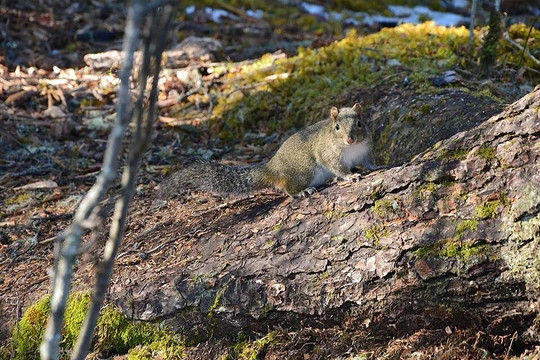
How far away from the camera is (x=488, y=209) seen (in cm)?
261

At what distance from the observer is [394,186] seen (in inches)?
113

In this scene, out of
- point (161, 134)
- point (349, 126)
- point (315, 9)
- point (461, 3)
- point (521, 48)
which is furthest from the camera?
point (461, 3)

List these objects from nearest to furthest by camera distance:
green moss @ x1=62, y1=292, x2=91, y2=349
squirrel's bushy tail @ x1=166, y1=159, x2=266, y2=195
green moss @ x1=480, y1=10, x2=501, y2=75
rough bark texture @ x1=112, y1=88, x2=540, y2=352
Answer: rough bark texture @ x1=112, y1=88, x2=540, y2=352 → green moss @ x1=62, y1=292, x2=91, y2=349 → squirrel's bushy tail @ x1=166, y1=159, x2=266, y2=195 → green moss @ x1=480, y1=10, x2=501, y2=75

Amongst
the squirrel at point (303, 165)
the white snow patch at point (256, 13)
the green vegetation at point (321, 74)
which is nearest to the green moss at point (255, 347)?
the squirrel at point (303, 165)

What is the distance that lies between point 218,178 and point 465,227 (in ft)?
5.76

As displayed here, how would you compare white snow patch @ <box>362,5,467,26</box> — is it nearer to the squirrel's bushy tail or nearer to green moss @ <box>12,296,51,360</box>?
the squirrel's bushy tail

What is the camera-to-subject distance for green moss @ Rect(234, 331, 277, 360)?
10.0 feet

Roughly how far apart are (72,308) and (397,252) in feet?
5.70

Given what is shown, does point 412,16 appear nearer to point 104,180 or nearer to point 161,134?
point 161,134

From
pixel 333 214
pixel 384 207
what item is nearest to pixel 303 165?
pixel 333 214

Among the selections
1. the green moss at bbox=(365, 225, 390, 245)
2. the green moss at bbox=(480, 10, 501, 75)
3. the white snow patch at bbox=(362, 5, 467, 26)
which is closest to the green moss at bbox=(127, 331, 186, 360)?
the green moss at bbox=(365, 225, 390, 245)

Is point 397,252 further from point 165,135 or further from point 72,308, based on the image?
point 165,135

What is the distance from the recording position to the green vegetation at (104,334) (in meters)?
3.21

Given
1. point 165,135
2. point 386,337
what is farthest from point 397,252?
point 165,135
